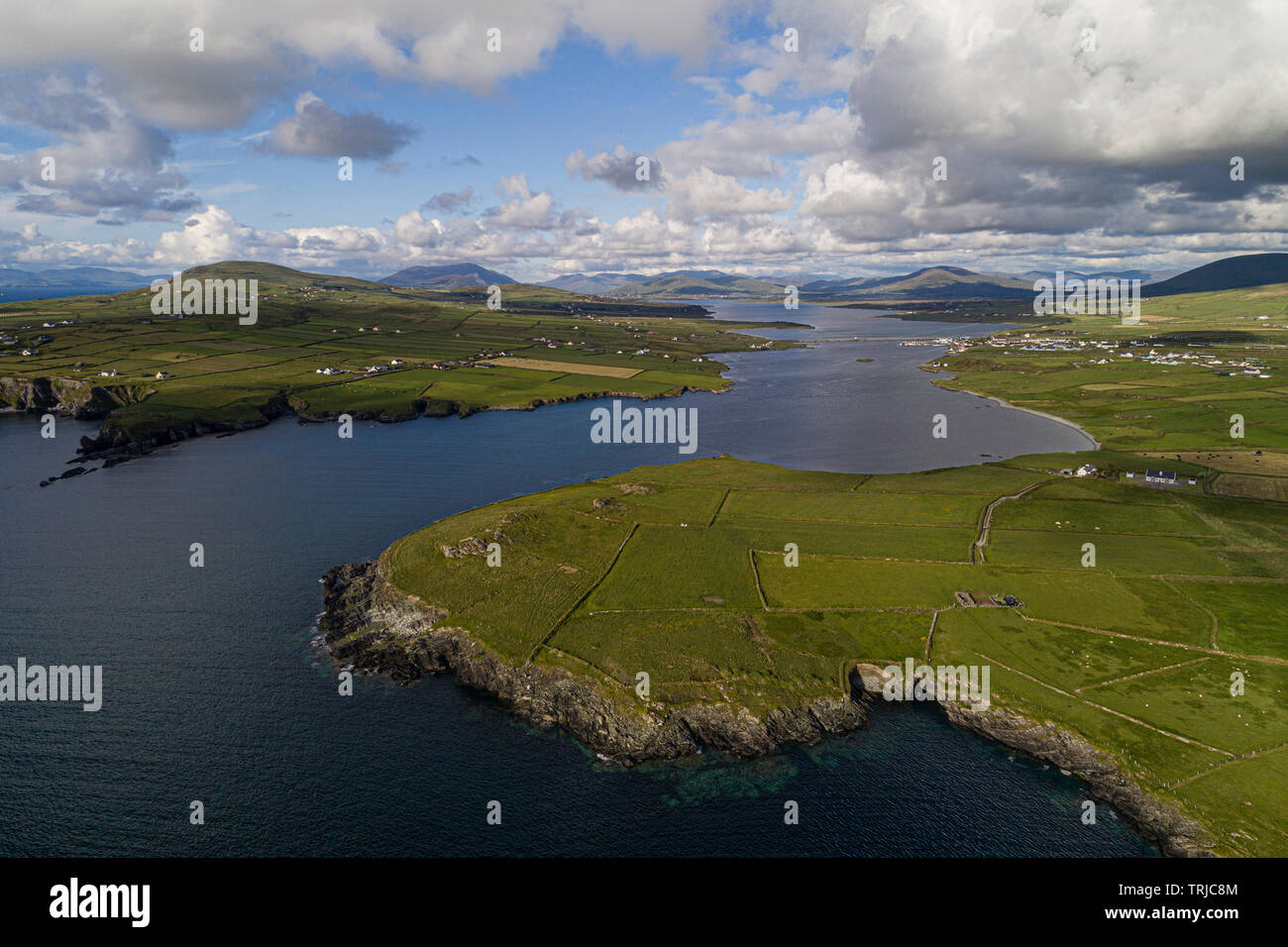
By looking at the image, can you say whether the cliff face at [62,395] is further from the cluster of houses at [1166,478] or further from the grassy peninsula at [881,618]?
the cluster of houses at [1166,478]

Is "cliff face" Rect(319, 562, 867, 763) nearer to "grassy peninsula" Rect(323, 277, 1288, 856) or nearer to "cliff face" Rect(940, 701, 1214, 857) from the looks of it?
"grassy peninsula" Rect(323, 277, 1288, 856)

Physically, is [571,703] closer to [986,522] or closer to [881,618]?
[881,618]

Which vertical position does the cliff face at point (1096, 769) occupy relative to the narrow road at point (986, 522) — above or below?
below

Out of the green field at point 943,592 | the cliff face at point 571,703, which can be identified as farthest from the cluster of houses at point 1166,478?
the cliff face at point 571,703

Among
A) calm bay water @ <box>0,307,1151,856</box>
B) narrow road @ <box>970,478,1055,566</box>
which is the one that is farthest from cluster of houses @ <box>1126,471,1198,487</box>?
calm bay water @ <box>0,307,1151,856</box>

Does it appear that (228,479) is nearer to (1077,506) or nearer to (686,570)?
(686,570)

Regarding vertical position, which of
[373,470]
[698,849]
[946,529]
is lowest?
[698,849]

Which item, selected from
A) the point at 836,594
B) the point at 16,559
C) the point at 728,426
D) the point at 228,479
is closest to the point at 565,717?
the point at 836,594
